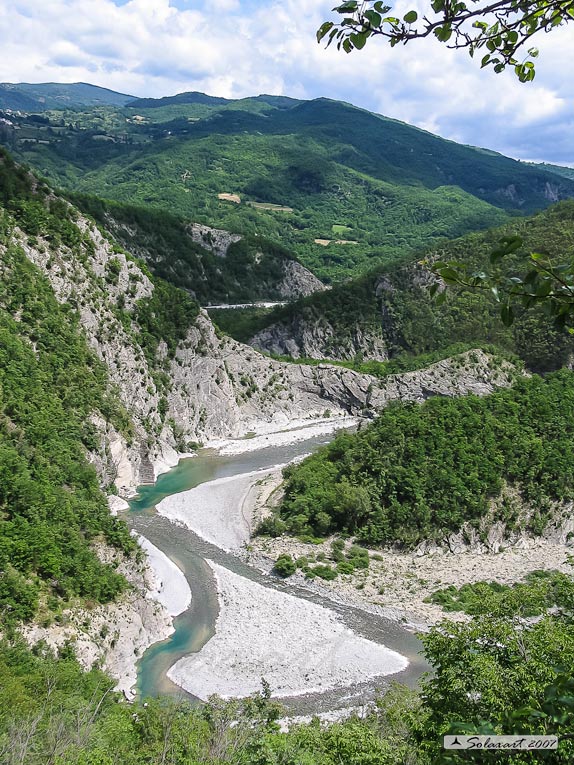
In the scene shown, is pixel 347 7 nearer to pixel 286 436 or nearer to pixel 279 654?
pixel 279 654

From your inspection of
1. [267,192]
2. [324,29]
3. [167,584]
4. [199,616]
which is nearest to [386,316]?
[167,584]

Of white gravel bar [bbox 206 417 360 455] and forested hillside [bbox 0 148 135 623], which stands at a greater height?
forested hillside [bbox 0 148 135 623]

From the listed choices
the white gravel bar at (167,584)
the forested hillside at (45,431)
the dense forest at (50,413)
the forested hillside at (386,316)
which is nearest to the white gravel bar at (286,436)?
the dense forest at (50,413)

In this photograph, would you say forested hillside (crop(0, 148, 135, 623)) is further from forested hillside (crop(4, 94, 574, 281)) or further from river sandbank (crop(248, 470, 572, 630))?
forested hillside (crop(4, 94, 574, 281))

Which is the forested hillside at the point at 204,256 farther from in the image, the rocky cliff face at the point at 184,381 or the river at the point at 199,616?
the river at the point at 199,616

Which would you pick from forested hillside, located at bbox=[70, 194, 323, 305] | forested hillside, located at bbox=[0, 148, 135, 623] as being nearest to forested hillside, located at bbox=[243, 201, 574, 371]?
forested hillside, located at bbox=[70, 194, 323, 305]

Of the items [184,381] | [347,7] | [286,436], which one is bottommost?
[286,436]

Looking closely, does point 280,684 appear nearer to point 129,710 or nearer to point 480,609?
point 129,710
